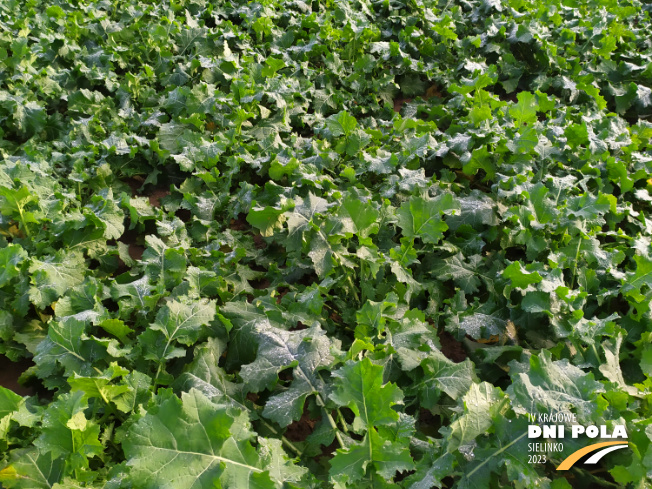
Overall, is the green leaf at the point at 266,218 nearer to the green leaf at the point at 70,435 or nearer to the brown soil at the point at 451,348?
the brown soil at the point at 451,348

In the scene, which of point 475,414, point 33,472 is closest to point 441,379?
point 475,414

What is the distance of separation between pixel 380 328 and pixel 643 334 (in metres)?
1.35

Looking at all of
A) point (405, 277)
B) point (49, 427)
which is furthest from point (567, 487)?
point (49, 427)

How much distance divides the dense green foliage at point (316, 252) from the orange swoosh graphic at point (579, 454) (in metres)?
0.04

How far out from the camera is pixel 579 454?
6.98ft

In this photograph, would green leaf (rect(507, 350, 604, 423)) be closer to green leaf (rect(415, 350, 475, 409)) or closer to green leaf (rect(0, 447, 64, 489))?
green leaf (rect(415, 350, 475, 409))

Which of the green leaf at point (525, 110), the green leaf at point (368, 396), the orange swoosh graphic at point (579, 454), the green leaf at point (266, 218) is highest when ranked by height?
the green leaf at point (525, 110)

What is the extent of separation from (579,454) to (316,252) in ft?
5.07

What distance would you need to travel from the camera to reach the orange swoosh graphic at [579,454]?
6.91 ft

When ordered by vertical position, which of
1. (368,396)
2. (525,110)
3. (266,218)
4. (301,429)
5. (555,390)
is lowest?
(301,429)

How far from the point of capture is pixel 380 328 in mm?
2525

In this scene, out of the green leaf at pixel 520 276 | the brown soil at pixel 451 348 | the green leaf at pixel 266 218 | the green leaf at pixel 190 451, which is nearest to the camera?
the green leaf at pixel 190 451

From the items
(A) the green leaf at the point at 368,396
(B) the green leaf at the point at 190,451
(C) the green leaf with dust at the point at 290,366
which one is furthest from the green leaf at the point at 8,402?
(A) the green leaf at the point at 368,396

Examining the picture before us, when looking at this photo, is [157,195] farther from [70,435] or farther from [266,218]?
[70,435]
